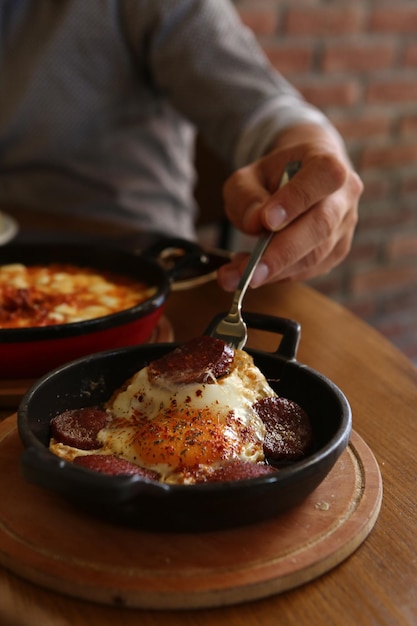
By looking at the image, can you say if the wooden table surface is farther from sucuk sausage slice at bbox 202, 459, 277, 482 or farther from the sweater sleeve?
the sweater sleeve

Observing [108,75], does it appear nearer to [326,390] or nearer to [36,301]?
[36,301]

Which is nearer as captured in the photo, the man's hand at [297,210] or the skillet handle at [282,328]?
the skillet handle at [282,328]

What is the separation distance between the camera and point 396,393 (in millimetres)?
935

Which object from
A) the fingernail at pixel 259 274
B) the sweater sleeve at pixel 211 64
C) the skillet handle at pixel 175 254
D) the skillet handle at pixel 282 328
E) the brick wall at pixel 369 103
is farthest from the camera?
the brick wall at pixel 369 103

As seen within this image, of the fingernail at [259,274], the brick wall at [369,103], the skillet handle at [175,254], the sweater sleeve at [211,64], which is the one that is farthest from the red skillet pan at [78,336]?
the brick wall at [369,103]

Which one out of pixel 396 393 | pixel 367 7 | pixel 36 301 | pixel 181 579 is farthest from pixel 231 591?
pixel 367 7

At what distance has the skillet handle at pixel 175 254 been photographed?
1098mm

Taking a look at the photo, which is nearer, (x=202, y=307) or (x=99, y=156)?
(x=202, y=307)

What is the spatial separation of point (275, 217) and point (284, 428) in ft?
1.23

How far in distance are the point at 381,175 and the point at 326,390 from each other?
239 cm

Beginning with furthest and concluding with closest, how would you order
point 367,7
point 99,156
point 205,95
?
point 367,7 < point 99,156 < point 205,95

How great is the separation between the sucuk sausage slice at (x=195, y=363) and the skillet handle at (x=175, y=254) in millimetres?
285

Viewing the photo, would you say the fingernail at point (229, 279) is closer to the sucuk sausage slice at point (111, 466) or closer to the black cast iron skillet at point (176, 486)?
the black cast iron skillet at point (176, 486)

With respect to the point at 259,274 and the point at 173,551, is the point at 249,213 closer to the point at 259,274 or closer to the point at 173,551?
the point at 259,274
